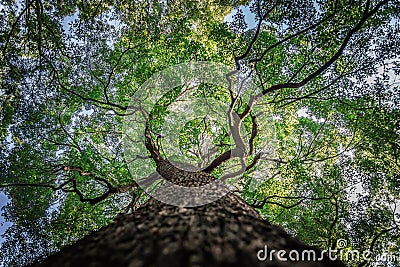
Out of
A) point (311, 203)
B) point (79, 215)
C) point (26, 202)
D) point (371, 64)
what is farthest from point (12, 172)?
point (371, 64)

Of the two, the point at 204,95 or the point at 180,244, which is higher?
the point at 204,95

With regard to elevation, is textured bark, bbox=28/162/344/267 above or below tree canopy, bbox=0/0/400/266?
below

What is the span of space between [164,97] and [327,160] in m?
7.81

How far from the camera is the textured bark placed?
144cm

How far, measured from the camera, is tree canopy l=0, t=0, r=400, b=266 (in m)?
6.72

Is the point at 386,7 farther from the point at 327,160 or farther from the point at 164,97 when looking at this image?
the point at 164,97

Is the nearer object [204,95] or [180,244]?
[180,244]

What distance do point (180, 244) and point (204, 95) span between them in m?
8.22

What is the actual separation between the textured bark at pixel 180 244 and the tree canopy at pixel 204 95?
527 cm

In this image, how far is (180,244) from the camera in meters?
1.65

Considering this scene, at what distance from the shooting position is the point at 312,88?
332 inches

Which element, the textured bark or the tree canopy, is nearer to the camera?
the textured bark

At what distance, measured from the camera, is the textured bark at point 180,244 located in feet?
4.72

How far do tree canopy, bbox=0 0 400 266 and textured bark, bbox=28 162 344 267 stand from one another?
207 inches
